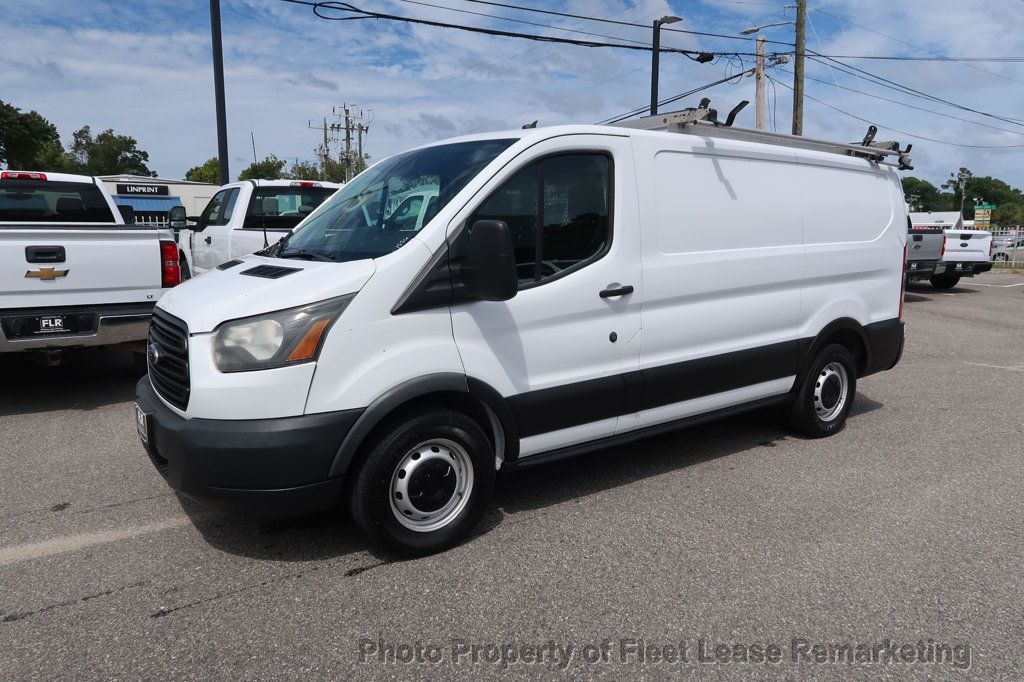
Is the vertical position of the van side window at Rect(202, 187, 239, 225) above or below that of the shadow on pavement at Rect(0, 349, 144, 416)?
above

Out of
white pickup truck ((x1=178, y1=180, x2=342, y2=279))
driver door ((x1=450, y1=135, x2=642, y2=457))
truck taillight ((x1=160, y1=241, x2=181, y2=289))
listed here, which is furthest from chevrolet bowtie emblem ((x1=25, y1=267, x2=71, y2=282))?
driver door ((x1=450, y1=135, x2=642, y2=457))

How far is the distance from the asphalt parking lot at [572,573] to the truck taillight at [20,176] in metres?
3.61

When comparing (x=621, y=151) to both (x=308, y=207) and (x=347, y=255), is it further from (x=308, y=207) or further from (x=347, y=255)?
(x=308, y=207)

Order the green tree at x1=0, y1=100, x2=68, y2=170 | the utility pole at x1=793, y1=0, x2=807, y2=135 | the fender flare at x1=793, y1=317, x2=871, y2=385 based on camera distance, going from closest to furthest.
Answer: the fender flare at x1=793, y1=317, x2=871, y2=385, the utility pole at x1=793, y1=0, x2=807, y2=135, the green tree at x1=0, y1=100, x2=68, y2=170

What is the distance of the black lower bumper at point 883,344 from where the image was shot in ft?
18.2

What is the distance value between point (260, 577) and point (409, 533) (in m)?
0.68

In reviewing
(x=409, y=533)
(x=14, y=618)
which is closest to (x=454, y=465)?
(x=409, y=533)

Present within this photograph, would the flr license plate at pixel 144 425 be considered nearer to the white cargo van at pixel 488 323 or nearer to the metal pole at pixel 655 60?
the white cargo van at pixel 488 323

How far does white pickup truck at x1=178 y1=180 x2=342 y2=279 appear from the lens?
845cm

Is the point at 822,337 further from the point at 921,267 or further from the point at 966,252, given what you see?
the point at 966,252

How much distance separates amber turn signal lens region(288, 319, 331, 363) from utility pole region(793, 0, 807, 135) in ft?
71.0

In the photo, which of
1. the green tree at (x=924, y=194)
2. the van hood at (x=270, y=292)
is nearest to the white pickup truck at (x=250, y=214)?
the van hood at (x=270, y=292)

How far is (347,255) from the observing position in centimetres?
356

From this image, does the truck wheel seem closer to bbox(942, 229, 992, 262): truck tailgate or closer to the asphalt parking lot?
the asphalt parking lot
